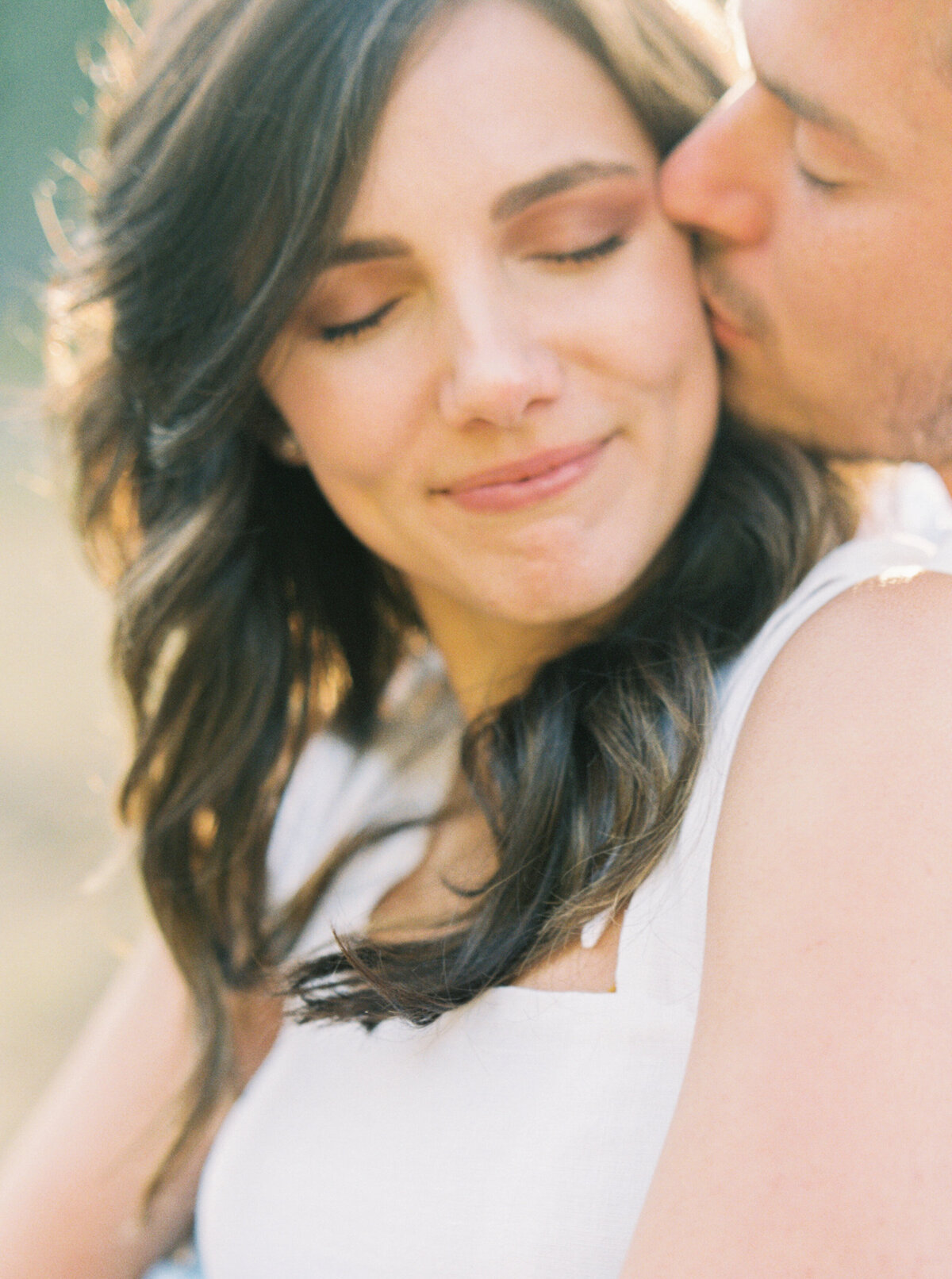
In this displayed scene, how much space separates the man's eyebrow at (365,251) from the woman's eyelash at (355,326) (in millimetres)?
68

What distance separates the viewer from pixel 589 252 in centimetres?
157

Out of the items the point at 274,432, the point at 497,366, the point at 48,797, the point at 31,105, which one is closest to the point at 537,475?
the point at 497,366

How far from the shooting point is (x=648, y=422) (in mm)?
1590

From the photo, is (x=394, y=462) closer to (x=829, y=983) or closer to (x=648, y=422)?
(x=648, y=422)

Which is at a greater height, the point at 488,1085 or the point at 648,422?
the point at 648,422

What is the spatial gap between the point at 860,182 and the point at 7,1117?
3825 millimetres

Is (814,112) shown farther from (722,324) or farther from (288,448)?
(288,448)

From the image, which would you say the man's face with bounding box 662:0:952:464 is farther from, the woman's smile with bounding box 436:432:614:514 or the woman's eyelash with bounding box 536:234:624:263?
the woman's smile with bounding box 436:432:614:514

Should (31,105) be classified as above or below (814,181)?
below

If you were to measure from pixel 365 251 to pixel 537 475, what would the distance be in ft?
1.15

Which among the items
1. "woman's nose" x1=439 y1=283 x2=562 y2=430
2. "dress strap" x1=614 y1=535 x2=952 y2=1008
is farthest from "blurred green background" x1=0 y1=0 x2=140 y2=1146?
"dress strap" x1=614 y1=535 x2=952 y2=1008

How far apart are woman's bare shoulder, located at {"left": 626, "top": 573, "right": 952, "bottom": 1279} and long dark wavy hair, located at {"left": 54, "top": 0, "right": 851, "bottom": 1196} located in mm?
263

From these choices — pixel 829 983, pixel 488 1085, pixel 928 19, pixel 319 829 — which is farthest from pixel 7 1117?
pixel 928 19

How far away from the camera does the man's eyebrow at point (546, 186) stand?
148 cm
